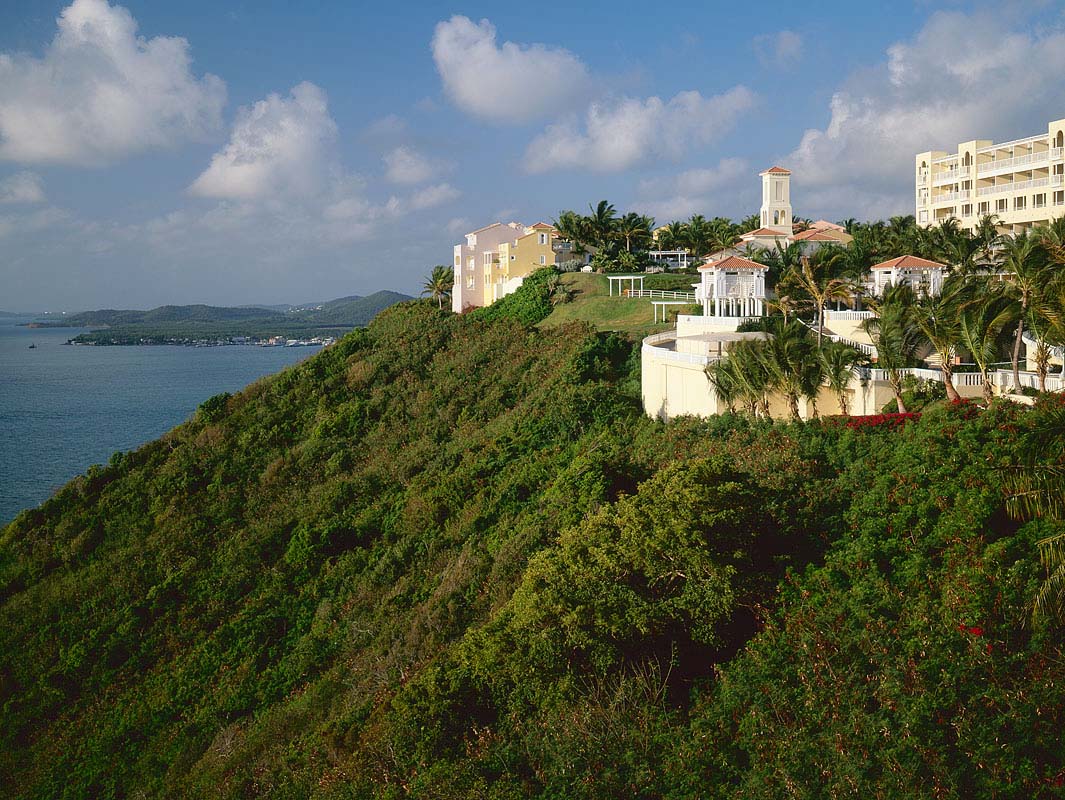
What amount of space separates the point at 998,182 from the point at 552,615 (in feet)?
160

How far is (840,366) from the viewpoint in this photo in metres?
23.1

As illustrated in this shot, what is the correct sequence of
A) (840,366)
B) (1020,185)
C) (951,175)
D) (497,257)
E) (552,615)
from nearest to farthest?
(552,615) < (840,366) < (1020,185) < (951,175) < (497,257)

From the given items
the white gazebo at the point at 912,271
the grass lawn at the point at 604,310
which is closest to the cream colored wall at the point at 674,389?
the white gazebo at the point at 912,271

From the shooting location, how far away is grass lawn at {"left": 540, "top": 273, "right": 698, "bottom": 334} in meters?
46.2

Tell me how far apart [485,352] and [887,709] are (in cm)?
3719

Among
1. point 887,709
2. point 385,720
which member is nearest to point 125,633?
point 385,720

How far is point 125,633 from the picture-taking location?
29203 mm

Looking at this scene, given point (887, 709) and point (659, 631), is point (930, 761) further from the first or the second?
point (659, 631)

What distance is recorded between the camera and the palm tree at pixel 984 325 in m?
21.3

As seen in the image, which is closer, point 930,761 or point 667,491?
point 930,761

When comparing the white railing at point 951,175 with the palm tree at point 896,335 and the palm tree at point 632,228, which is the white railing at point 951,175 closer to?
the palm tree at point 632,228

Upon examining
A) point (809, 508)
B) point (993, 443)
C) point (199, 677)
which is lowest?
point (199, 677)

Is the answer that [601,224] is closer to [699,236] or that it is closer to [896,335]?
[699,236]

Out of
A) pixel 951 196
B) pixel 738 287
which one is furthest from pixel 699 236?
pixel 738 287
